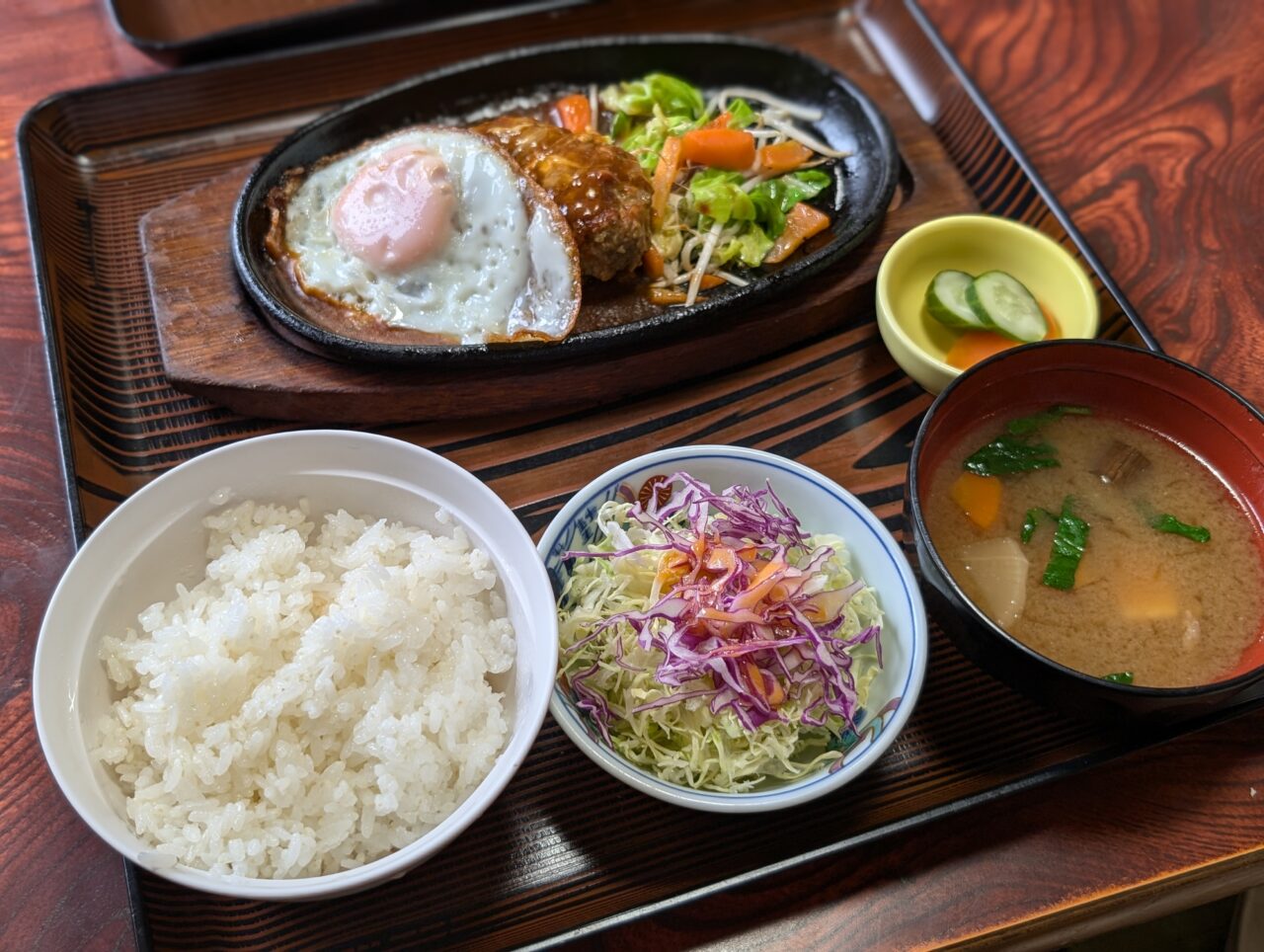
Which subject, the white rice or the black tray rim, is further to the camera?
the black tray rim

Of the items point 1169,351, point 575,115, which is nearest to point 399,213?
point 575,115

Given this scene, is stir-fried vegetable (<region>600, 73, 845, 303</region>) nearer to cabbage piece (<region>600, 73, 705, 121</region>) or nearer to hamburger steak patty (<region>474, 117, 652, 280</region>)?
cabbage piece (<region>600, 73, 705, 121</region>)

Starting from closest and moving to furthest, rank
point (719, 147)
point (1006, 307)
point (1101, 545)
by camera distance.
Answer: point (1101, 545) < point (1006, 307) < point (719, 147)

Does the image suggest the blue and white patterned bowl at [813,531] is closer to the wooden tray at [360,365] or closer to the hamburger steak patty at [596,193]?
the wooden tray at [360,365]

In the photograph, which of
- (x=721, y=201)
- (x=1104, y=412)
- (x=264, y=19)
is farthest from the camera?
(x=264, y=19)

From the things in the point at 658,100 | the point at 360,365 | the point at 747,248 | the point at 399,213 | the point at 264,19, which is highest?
the point at 264,19

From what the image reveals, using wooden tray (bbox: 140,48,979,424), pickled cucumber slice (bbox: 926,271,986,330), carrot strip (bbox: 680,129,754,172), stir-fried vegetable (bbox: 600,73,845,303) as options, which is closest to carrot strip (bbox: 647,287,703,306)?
stir-fried vegetable (bbox: 600,73,845,303)

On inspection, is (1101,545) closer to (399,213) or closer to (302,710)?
(302,710)
